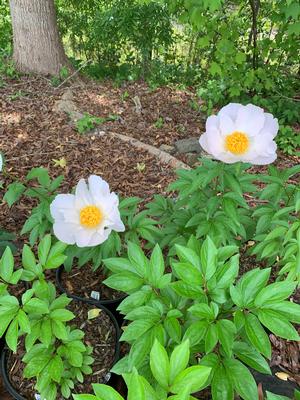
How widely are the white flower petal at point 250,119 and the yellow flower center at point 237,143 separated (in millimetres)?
46

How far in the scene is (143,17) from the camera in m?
5.51

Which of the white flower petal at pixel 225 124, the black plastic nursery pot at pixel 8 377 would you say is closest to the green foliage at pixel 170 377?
the white flower petal at pixel 225 124

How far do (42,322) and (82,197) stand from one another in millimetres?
496

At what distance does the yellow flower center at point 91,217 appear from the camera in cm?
155

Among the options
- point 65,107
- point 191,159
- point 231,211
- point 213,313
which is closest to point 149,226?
A: point 231,211

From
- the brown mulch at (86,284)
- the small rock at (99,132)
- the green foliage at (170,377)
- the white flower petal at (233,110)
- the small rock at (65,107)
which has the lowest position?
the small rock at (99,132)

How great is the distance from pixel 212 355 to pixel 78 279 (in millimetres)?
1221

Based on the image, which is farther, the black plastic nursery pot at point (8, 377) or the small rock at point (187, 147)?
the small rock at point (187, 147)

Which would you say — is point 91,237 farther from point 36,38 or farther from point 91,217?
point 36,38

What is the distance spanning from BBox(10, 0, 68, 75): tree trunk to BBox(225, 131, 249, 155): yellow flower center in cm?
418

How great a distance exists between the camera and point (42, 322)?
143 cm

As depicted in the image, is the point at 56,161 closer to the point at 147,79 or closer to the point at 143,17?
the point at 147,79

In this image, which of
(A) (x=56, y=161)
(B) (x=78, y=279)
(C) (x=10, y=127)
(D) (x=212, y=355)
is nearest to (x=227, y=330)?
(D) (x=212, y=355)

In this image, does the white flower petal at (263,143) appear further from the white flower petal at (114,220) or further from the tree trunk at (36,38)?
the tree trunk at (36,38)
